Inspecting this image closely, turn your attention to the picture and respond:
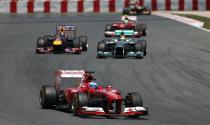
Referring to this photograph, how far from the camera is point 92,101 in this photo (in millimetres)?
14859

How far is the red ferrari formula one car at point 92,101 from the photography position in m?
14.5

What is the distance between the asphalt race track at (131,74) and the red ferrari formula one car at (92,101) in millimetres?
172

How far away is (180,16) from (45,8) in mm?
11632

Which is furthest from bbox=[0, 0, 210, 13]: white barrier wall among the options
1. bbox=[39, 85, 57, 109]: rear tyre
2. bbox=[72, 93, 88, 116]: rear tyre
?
bbox=[72, 93, 88, 116]: rear tyre

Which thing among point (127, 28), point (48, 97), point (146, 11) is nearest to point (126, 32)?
point (127, 28)

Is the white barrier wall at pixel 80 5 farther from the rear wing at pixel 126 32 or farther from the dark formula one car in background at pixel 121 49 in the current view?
the dark formula one car in background at pixel 121 49

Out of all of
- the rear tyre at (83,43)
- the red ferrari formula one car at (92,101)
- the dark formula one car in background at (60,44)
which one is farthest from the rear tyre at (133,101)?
the rear tyre at (83,43)

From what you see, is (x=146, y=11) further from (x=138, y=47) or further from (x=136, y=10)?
(x=138, y=47)

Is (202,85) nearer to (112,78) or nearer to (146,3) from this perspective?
(112,78)

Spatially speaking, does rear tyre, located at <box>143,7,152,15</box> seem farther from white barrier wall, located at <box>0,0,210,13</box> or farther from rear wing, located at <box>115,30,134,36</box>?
rear wing, located at <box>115,30,134,36</box>

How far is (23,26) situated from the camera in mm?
41938

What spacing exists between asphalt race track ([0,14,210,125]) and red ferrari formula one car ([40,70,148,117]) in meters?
0.17

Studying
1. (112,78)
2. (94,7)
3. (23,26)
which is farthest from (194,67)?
(94,7)

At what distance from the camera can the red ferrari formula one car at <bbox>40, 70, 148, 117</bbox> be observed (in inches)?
569
